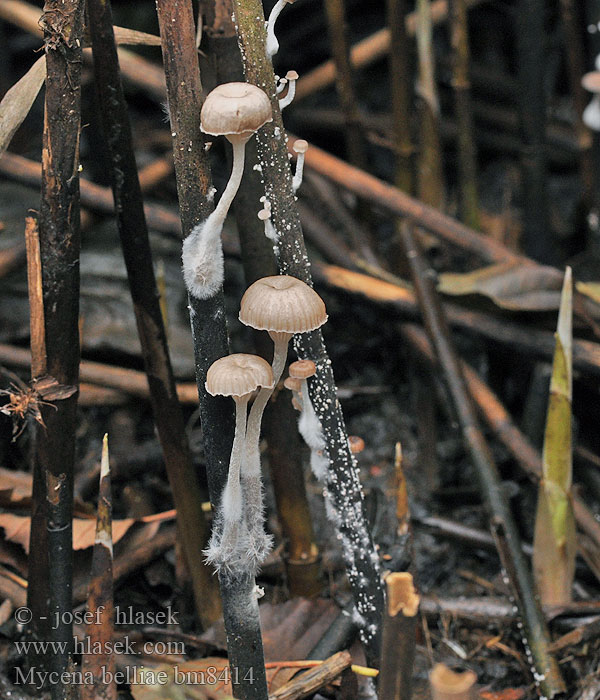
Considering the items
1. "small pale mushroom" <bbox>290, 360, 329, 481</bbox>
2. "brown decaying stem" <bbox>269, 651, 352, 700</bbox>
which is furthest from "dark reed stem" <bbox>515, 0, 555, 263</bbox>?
"brown decaying stem" <bbox>269, 651, 352, 700</bbox>

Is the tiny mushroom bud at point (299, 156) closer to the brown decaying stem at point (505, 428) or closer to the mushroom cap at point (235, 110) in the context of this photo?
the mushroom cap at point (235, 110)

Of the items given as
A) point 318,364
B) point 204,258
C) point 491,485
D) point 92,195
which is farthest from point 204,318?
point 92,195

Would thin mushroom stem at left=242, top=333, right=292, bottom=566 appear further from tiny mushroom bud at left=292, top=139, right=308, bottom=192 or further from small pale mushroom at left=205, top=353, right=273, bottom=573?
tiny mushroom bud at left=292, top=139, right=308, bottom=192

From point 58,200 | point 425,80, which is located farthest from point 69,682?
point 425,80

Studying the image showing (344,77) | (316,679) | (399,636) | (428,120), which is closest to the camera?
(399,636)

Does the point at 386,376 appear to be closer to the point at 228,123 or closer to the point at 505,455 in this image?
the point at 505,455

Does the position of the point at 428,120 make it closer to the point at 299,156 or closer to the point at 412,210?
the point at 412,210


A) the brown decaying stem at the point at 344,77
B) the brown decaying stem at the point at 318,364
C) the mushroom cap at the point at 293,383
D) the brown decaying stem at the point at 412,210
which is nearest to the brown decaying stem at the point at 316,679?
the brown decaying stem at the point at 318,364
